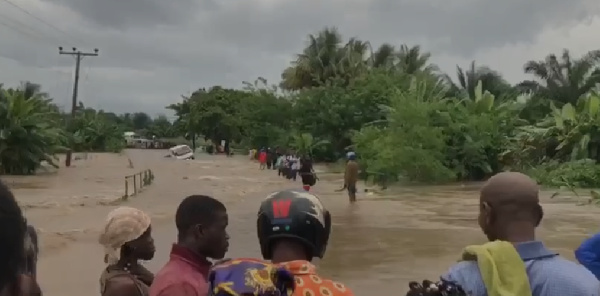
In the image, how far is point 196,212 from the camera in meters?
3.25

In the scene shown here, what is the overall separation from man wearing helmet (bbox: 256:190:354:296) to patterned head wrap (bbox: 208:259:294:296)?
0.47 feet

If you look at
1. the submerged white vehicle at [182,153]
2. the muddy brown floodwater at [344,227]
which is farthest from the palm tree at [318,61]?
the muddy brown floodwater at [344,227]

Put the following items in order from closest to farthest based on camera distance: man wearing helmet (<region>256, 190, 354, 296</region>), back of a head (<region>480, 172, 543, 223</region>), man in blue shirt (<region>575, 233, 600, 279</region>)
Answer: man wearing helmet (<region>256, 190, 354, 296</region>) → back of a head (<region>480, 172, 543, 223</region>) → man in blue shirt (<region>575, 233, 600, 279</region>)

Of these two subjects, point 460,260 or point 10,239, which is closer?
point 10,239

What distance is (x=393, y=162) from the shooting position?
95.7 feet

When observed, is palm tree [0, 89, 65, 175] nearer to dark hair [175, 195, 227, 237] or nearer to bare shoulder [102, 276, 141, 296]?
bare shoulder [102, 276, 141, 296]

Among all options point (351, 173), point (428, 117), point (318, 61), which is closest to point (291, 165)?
point (428, 117)

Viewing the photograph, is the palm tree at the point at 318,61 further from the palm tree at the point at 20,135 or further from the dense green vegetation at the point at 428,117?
the palm tree at the point at 20,135

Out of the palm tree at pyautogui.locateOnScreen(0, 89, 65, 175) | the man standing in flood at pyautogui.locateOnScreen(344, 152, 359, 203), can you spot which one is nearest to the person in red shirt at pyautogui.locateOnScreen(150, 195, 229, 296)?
the man standing in flood at pyautogui.locateOnScreen(344, 152, 359, 203)

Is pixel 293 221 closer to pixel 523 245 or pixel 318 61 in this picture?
pixel 523 245

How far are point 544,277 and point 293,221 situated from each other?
0.77m

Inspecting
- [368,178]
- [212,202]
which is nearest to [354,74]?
[368,178]

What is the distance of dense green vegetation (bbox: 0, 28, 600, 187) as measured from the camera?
29375mm

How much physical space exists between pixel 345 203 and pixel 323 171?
1994cm
